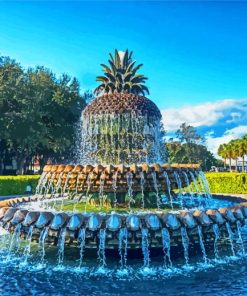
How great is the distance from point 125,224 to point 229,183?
20.9m

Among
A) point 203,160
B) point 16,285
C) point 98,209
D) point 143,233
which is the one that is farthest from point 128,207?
point 203,160

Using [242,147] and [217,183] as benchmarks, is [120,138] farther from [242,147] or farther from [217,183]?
[242,147]

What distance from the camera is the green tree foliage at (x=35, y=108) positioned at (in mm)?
36219

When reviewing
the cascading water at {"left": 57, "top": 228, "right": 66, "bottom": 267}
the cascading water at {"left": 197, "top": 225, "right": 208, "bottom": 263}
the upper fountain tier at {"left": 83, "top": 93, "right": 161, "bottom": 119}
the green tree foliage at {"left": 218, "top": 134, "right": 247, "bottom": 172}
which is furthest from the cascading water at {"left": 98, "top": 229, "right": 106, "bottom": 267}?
the green tree foliage at {"left": 218, "top": 134, "right": 247, "bottom": 172}

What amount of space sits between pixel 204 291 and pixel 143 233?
1.84m

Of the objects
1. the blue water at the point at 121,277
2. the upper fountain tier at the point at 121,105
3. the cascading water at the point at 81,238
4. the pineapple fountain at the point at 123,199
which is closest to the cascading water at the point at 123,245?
the pineapple fountain at the point at 123,199

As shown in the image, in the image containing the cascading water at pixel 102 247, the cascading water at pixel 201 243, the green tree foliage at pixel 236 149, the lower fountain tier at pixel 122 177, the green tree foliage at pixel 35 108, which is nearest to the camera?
the cascading water at pixel 102 247

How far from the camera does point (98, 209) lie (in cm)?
1011

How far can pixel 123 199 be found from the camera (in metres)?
10.6

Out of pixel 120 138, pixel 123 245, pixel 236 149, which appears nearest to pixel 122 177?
pixel 120 138

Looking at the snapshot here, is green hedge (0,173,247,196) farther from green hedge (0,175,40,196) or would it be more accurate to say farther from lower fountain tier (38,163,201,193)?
lower fountain tier (38,163,201,193)

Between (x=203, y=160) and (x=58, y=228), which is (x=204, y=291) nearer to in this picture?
(x=58, y=228)

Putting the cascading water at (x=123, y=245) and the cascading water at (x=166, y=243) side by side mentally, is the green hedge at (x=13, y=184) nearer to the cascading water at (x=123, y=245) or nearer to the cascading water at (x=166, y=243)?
the cascading water at (x=123, y=245)

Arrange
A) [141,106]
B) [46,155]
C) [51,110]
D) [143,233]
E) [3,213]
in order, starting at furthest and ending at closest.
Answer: [46,155] → [51,110] → [141,106] → [3,213] → [143,233]
